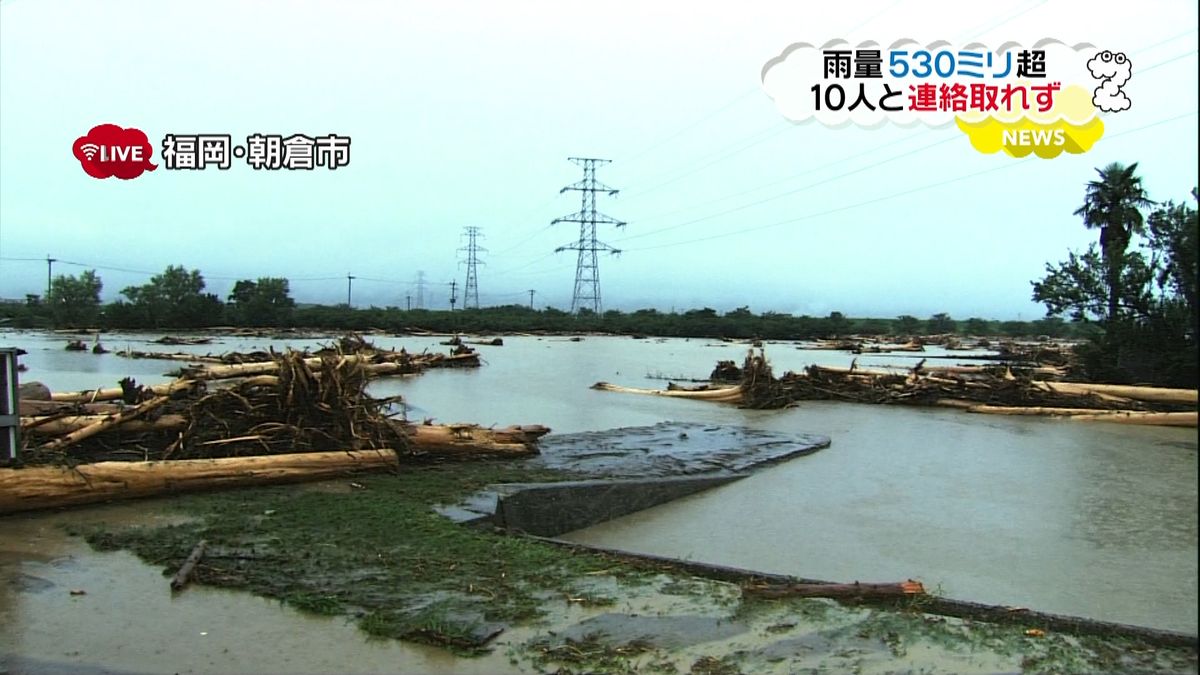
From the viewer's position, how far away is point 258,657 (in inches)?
156

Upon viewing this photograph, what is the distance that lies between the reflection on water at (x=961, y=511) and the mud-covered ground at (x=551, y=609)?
1.44 metres

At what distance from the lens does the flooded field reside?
14.2 feet

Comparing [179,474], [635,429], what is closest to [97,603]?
[179,474]

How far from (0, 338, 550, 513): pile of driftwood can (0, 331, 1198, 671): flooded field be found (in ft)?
2.79

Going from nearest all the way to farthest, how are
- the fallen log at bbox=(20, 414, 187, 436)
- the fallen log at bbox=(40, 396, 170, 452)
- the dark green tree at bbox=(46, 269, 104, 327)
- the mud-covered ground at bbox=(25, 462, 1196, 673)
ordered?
the mud-covered ground at bbox=(25, 462, 1196, 673) < the fallen log at bbox=(40, 396, 170, 452) < the fallen log at bbox=(20, 414, 187, 436) < the dark green tree at bbox=(46, 269, 104, 327)

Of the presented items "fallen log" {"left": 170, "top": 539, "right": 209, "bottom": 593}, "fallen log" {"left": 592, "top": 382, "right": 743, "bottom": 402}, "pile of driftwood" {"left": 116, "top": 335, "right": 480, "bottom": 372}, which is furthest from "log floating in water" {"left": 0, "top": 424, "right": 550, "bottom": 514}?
"fallen log" {"left": 592, "top": 382, "right": 743, "bottom": 402}

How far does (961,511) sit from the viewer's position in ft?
29.6

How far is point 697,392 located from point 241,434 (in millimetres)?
15396

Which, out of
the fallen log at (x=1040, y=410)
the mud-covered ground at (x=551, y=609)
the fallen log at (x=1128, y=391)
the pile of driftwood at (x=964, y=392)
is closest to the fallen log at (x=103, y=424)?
the mud-covered ground at (x=551, y=609)

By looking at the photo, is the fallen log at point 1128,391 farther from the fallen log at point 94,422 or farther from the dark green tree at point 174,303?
the dark green tree at point 174,303

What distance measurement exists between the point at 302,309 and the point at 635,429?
75.0 metres

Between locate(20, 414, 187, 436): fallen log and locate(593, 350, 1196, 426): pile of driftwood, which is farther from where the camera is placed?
locate(593, 350, 1196, 426): pile of driftwood

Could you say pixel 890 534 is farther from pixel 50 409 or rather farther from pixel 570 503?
pixel 50 409

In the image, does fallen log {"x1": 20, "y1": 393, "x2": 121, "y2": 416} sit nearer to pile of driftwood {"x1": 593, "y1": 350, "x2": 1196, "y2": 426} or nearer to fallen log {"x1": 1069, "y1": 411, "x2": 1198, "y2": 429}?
pile of driftwood {"x1": 593, "y1": 350, "x2": 1196, "y2": 426}
